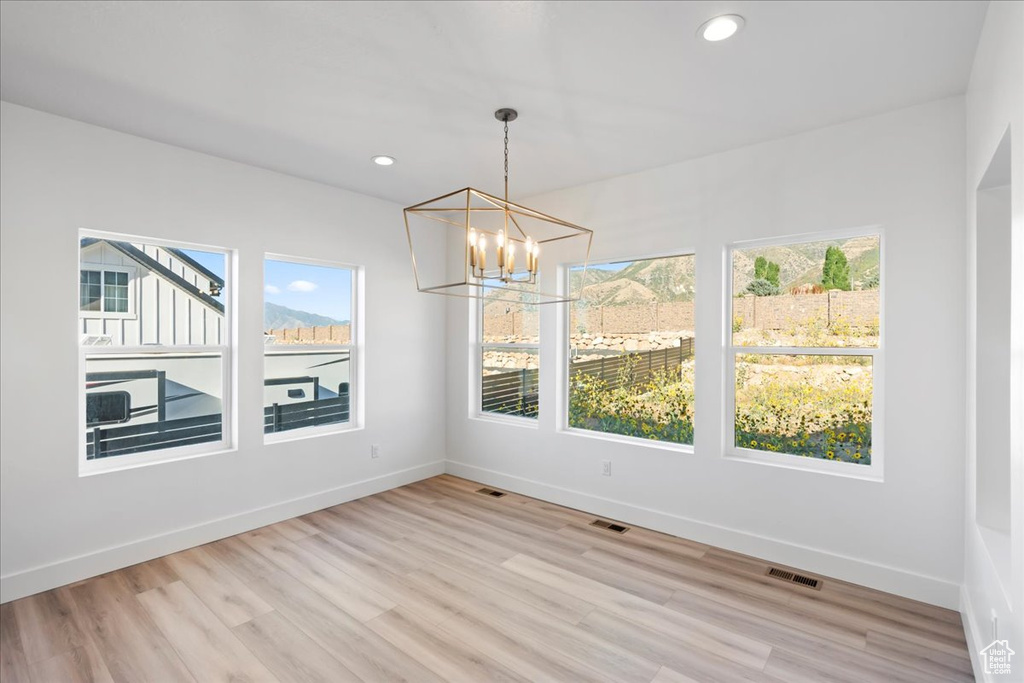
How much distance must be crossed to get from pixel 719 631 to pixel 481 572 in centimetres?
134

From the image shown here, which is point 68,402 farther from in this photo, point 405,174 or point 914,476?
point 914,476

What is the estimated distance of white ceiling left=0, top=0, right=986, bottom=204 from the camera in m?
1.98

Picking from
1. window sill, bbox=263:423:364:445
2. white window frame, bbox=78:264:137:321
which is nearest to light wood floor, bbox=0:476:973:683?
window sill, bbox=263:423:364:445

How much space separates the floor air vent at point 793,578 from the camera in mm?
2867

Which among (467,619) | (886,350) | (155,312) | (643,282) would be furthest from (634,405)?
(155,312)

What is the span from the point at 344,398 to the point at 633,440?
100 inches

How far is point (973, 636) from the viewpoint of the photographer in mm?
2207

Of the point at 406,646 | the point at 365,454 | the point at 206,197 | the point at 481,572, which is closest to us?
the point at 406,646

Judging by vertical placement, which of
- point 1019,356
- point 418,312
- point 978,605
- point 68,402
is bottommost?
point 978,605

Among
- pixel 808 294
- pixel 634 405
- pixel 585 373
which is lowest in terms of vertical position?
pixel 634 405

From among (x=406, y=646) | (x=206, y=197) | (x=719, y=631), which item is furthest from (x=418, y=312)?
(x=719, y=631)

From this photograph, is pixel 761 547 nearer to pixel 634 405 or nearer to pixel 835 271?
pixel 634 405

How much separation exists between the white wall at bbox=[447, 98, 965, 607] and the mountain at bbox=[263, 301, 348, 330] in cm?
240

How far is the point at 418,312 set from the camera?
494cm
